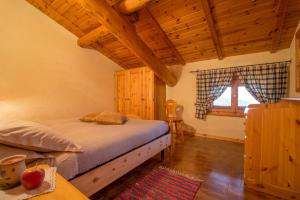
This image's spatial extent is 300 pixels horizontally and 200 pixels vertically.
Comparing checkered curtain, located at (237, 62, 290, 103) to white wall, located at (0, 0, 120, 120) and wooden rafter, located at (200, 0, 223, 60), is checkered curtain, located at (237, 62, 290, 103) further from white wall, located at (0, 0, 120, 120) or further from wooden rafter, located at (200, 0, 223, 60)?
white wall, located at (0, 0, 120, 120)

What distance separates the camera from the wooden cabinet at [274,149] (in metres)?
1.53

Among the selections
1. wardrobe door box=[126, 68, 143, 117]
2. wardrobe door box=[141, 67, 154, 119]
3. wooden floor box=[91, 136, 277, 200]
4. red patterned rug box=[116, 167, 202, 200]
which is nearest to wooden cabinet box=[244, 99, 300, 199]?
wooden floor box=[91, 136, 277, 200]

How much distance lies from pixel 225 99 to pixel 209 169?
6.98 feet

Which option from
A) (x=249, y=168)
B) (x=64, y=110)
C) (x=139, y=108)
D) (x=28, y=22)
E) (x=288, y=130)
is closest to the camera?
(x=288, y=130)

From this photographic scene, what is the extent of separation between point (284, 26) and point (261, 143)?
2172 mm

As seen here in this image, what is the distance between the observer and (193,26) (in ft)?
9.25

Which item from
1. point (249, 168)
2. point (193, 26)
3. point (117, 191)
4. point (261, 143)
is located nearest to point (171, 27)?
point (193, 26)

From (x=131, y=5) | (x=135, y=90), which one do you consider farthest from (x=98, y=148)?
(x=135, y=90)

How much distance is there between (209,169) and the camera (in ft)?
7.20

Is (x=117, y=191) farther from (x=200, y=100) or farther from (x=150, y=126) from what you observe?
(x=200, y=100)

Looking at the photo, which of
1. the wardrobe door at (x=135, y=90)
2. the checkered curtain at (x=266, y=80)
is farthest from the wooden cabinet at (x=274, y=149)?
the wardrobe door at (x=135, y=90)

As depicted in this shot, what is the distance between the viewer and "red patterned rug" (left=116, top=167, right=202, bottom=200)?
1.59 metres

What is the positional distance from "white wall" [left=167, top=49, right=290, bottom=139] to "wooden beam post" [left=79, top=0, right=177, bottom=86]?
115cm

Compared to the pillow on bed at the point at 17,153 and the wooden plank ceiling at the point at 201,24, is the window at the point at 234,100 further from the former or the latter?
the pillow on bed at the point at 17,153
